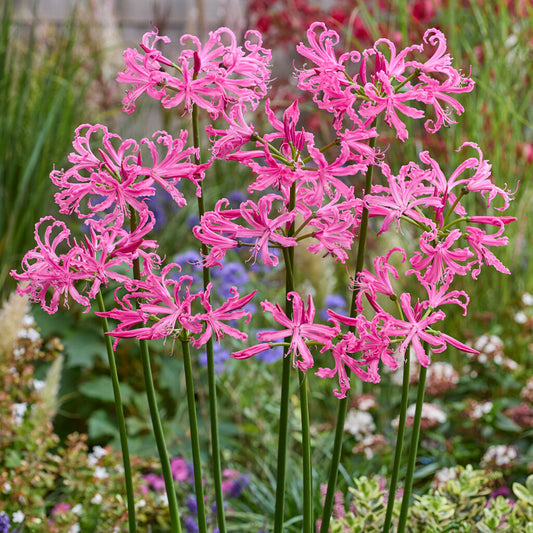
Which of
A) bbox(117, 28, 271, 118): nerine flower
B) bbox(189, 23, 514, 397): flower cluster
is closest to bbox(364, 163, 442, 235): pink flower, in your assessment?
bbox(189, 23, 514, 397): flower cluster

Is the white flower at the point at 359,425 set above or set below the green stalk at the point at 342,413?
below

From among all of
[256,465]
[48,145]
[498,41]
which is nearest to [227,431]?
[256,465]

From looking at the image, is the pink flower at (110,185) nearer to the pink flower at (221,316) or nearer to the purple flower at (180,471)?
the pink flower at (221,316)

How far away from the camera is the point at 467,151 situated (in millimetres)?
2908

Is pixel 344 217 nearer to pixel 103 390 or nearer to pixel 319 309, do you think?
pixel 103 390

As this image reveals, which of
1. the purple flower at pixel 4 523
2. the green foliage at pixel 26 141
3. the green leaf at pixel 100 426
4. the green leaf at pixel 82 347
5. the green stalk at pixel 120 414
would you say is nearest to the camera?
the green stalk at pixel 120 414

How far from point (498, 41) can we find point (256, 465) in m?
1.86

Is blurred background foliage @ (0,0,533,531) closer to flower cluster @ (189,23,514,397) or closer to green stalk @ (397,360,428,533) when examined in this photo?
green stalk @ (397,360,428,533)

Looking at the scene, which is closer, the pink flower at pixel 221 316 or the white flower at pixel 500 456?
the pink flower at pixel 221 316

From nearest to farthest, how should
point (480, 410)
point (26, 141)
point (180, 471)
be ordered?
point (180, 471) → point (480, 410) → point (26, 141)

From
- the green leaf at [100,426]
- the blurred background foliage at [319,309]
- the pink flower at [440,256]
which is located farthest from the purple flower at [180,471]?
the pink flower at [440,256]

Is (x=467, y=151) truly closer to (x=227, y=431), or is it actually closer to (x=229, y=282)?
(x=229, y=282)

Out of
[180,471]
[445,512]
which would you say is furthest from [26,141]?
[445,512]

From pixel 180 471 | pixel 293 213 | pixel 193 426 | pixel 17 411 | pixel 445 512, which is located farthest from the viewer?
pixel 180 471
